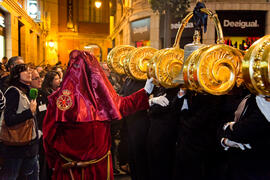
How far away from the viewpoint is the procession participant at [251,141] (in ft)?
6.84

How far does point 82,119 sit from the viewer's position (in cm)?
254

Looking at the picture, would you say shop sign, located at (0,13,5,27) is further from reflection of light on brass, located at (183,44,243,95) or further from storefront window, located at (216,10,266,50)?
reflection of light on brass, located at (183,44,243,95)

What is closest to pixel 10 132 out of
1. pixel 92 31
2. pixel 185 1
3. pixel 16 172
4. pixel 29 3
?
pixel 16 172

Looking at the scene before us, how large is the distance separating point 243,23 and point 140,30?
18.5 ft

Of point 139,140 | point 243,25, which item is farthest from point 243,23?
point 139,140

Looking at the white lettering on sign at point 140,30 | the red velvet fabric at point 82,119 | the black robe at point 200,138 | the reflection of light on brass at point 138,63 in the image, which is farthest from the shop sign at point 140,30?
the red velvet fabric at point 82,119

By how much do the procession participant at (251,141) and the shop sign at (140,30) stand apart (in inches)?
492

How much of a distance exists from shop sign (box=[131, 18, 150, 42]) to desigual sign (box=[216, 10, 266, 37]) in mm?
3993

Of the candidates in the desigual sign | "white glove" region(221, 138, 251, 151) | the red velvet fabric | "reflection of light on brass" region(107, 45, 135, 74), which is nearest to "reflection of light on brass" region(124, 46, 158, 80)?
"reflection of light on brass" region(107, 45, 135, 74)

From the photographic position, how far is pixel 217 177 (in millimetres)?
2895

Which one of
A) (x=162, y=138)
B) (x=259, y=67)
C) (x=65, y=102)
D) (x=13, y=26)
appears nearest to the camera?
(x=259, y=67)

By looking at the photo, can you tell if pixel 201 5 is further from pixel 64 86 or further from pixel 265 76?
pixel 64 86

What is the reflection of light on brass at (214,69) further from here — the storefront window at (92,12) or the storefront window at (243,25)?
the storefront window at (92,12)

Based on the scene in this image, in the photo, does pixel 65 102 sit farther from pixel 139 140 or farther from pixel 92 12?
pixel 92 12
